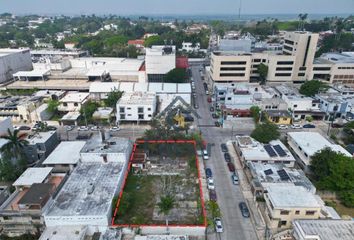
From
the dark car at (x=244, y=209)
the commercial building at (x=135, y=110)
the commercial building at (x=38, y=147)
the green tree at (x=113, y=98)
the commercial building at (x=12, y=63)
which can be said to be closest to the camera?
the dark car at (x=244, y=209)

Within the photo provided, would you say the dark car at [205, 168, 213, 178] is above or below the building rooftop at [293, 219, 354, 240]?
below

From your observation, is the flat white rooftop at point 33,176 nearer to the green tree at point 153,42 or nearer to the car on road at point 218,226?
the car on road at point 218,226

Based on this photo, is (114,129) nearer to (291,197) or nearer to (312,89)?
(291,197)

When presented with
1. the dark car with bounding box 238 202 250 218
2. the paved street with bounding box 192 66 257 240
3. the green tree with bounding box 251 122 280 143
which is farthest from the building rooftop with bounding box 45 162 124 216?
the green tree with bounding box 251 122 280 143

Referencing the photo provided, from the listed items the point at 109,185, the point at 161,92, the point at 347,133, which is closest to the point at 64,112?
the point at 161,92

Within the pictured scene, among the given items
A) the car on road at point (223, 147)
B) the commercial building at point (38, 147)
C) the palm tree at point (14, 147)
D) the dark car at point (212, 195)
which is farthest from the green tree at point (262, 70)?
the palm tree at point (14, 147)

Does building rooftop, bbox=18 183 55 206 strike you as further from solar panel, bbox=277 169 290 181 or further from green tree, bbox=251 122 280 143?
green tree, bbox=251 122 280 143
